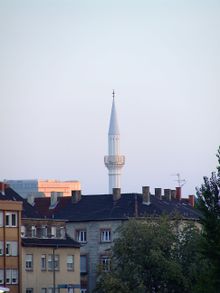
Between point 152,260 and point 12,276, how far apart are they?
13.5m

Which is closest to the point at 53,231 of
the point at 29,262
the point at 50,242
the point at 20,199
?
the point at 50,242

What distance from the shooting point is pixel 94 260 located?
16188cm

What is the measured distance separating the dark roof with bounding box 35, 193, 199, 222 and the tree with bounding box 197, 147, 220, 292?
57.7 meters

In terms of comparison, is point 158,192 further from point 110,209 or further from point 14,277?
point 14,277

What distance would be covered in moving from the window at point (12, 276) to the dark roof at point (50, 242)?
3.00 meters

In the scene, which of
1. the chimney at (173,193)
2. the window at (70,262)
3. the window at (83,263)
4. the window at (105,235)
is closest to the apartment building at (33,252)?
the window at (70,262)

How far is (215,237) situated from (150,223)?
44849 mm

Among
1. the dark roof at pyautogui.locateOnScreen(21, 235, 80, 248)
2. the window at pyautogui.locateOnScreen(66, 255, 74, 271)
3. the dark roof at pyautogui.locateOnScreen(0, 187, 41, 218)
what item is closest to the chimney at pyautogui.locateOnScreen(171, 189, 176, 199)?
the dark roof at pyautogui.locateOnScreen(0, 187, 41, 218)

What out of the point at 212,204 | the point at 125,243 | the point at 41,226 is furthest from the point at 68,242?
the point at 212,204

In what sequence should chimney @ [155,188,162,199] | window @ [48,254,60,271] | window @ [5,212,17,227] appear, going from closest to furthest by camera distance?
window @ [5,212,17,227] < window @ [48,254,60,271] < chimney @ [155,188,162,199]

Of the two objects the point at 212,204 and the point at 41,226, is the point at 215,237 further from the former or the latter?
the point at 41,226

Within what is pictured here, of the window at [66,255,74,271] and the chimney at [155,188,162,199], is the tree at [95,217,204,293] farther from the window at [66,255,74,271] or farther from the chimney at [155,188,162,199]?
the chimney at [155,188,162,199]

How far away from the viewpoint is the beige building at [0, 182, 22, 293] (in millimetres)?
141375

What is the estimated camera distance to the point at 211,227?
3826 inches
